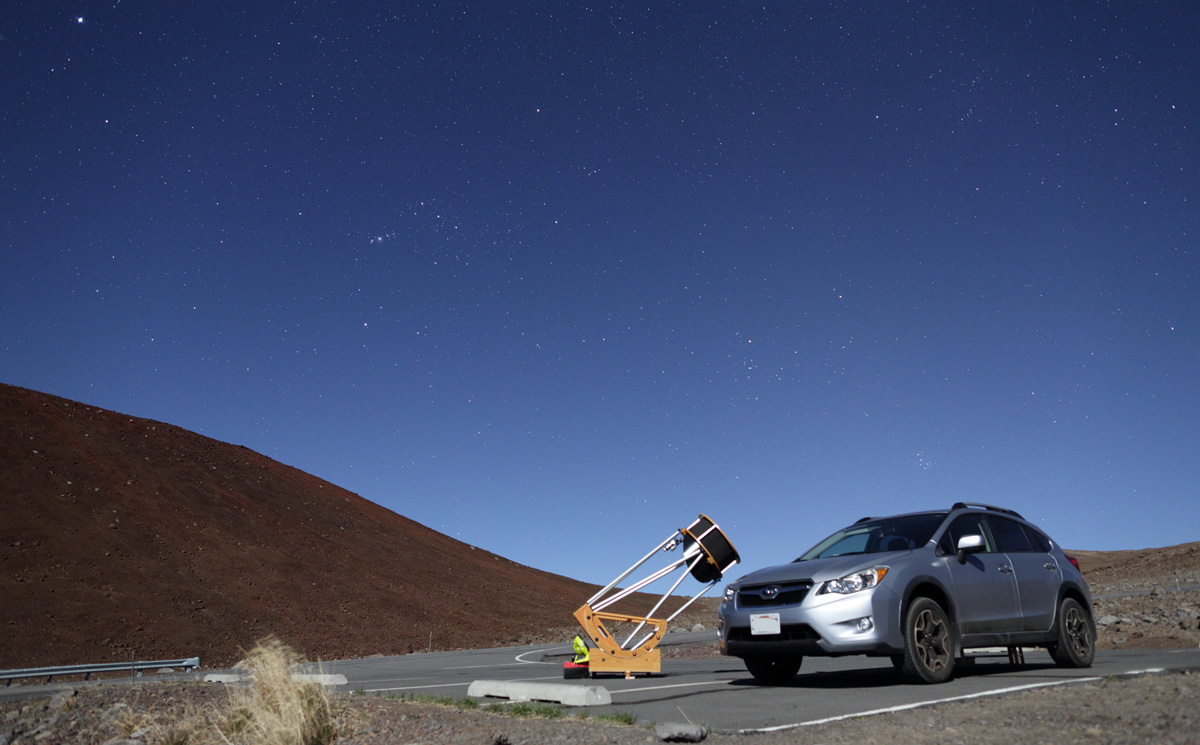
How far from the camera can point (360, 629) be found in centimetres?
4322

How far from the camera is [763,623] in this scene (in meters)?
7.91

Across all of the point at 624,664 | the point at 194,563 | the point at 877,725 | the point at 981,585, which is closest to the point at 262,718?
the point at 877,725

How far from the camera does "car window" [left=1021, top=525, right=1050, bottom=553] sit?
9.74 m

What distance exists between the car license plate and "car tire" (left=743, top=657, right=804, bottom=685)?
807 mm

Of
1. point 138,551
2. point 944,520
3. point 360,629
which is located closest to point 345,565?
point 360,629

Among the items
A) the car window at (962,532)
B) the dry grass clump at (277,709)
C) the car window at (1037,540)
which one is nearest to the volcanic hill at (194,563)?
the dry grass clump at (277,709)

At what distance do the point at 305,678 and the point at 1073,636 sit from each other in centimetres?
810

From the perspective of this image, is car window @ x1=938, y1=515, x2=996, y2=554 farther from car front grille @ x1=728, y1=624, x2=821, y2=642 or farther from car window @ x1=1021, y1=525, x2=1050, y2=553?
car front grille @ x1=728, y1=624, x2=821, y2=642

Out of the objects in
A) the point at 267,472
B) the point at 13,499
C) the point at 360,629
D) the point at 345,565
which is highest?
the point at 267,472

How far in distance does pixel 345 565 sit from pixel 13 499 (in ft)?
61.1

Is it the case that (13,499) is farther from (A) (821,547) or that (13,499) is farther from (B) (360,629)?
(A) (821,547)

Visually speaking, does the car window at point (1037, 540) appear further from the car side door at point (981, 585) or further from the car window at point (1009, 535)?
the car side door at point (981, 585)

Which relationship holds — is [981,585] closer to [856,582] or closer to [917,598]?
[917,598]

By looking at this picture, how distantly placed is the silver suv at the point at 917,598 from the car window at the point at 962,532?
0.02 m
